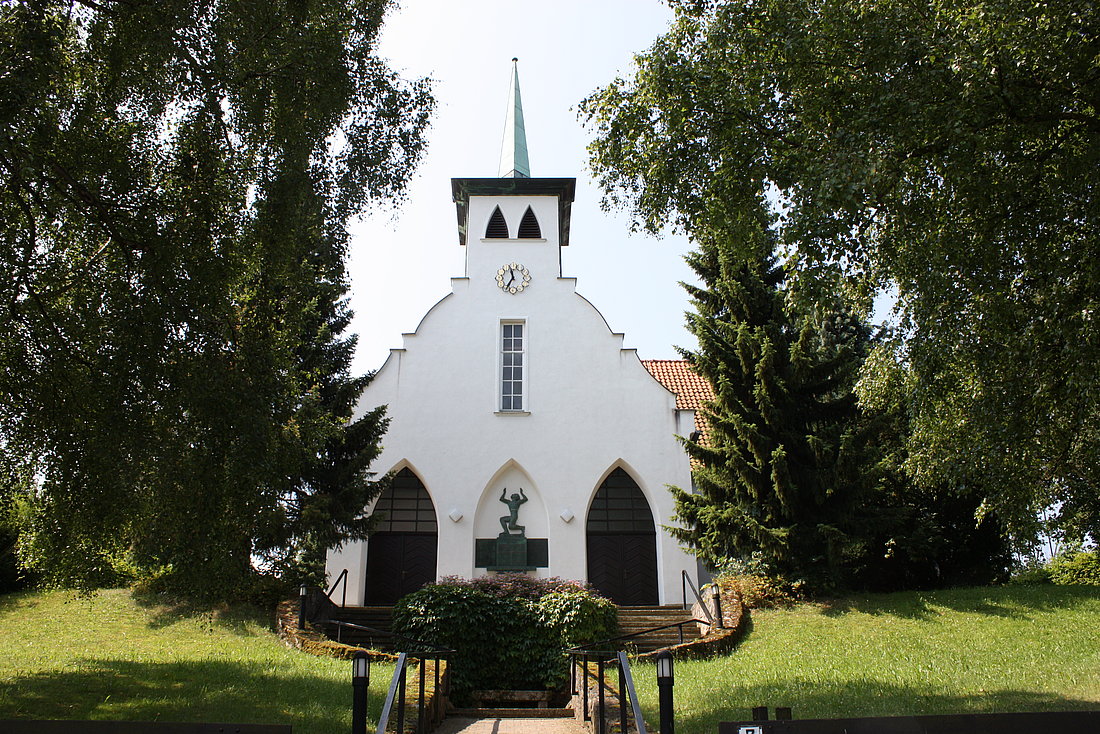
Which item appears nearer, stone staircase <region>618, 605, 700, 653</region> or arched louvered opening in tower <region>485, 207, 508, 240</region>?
stone staircase <region>618, 605, 700, 653</region>

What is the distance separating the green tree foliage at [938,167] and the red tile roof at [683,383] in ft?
40.8

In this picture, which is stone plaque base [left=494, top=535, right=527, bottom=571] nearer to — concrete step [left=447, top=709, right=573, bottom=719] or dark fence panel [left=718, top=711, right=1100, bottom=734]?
concrete step [left=447, top=709, right=573, bottom=719]

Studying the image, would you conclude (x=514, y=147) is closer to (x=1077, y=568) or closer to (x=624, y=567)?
(x=624, y=567)

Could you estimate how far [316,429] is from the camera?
13047 millimetres

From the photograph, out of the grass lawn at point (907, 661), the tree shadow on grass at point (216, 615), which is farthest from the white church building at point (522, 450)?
the grass lawn at point (907, 661)

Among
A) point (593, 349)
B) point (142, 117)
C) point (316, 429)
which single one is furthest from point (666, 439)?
point (142, 117)

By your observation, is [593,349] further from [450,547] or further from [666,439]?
[450,547]

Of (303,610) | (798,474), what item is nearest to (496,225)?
(798,474)

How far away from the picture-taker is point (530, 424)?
20.2m

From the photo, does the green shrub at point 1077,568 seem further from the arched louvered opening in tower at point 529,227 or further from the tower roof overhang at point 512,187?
the tower roof overhang at point 512,187

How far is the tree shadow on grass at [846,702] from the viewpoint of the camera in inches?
319

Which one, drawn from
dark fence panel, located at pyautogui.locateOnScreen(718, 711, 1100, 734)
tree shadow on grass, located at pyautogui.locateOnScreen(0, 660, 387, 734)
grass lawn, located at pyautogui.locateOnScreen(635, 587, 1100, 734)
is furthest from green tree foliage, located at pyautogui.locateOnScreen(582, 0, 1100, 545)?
tree shadow on grass, located at pyautogui.locateOnScreen(0, 660, 387, 734)

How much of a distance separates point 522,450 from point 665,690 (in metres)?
13.9

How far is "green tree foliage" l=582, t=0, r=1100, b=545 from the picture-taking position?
7320 millimetres
